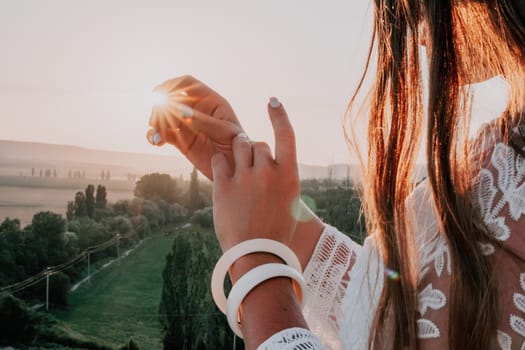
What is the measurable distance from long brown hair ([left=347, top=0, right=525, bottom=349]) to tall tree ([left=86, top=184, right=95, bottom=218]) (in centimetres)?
1243

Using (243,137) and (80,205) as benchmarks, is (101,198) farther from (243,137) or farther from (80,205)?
(243,137)

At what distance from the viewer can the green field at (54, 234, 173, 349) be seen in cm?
1262

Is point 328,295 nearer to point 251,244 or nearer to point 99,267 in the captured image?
point 251,244

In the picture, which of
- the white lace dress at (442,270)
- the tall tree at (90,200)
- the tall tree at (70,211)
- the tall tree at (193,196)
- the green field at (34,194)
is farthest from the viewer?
the tall tree at (193,196)

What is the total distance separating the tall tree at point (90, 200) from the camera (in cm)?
1223

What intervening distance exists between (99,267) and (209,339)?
134 inches

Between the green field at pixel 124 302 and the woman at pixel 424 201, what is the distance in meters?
12.7

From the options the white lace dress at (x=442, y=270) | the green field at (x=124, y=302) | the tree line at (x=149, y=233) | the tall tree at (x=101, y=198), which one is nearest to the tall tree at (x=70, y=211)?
the tree line at (x=149, y=233)

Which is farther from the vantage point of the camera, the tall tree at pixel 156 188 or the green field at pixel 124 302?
the tall tree at pixel 156 188

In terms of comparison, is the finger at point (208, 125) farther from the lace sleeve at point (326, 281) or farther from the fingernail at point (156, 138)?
the lace sleeve at point (326, 281)

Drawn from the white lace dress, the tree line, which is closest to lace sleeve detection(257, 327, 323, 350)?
the white lace dress

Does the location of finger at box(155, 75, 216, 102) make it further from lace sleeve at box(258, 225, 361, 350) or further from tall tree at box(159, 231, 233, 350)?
tall tree at box(159, 231, 233, 350)

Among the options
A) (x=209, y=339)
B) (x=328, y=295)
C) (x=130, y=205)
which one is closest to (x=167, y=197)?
(x=130, y=205)

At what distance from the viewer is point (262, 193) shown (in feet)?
1.54
